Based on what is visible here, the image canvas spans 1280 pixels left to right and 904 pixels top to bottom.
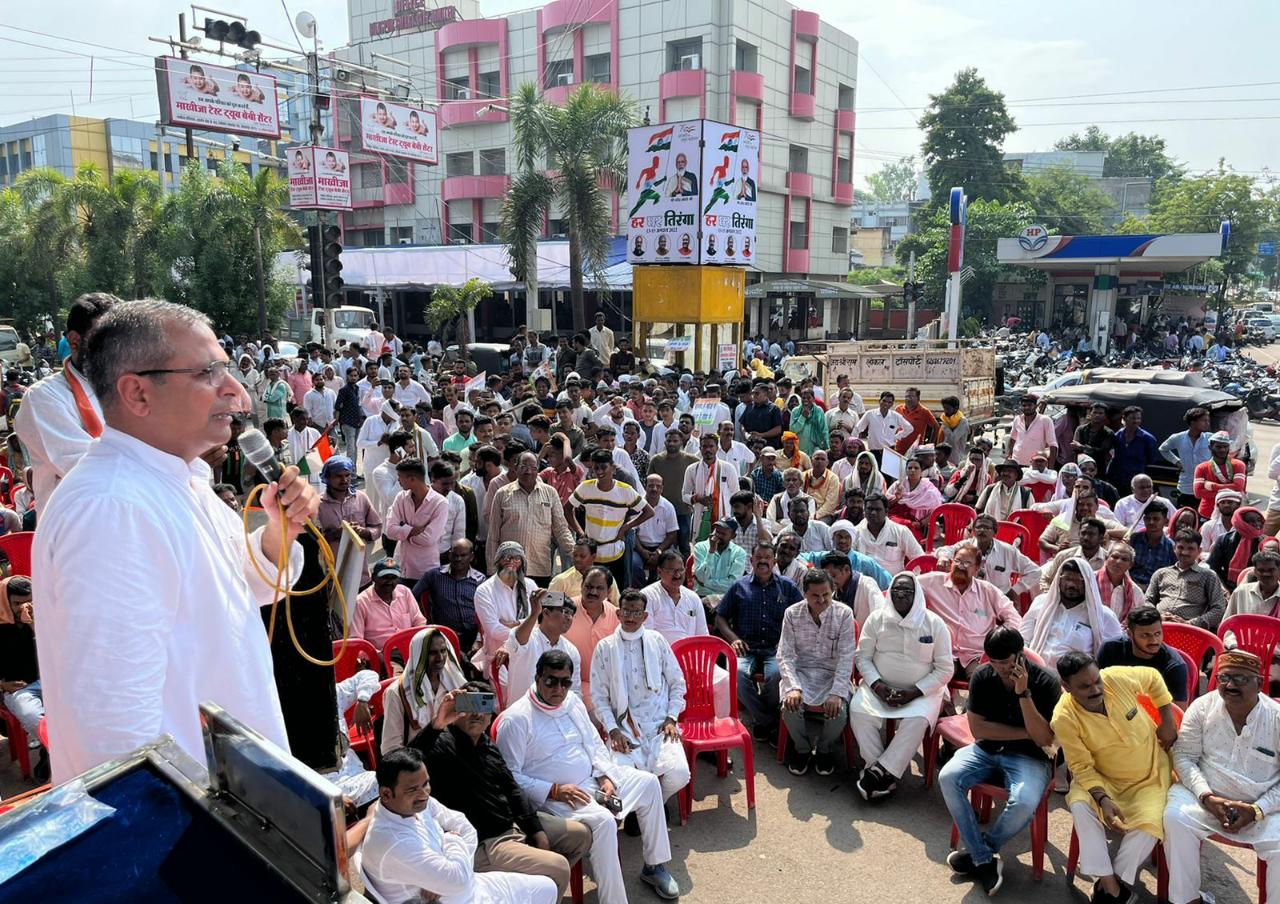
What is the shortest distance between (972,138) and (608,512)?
50.6 metres

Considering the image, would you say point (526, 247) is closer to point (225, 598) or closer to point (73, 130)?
point (225, 598)

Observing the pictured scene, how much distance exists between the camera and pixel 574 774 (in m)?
4.36

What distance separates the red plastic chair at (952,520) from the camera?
812 centimetres

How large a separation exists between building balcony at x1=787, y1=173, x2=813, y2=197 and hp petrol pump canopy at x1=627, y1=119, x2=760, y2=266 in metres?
19.7

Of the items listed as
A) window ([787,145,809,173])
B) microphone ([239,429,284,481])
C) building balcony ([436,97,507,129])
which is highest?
building balcony ([436,97,507,129])

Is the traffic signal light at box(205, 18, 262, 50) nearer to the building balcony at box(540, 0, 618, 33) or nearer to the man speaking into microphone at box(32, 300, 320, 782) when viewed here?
the building balcony at box(540, 0, 618, 33)

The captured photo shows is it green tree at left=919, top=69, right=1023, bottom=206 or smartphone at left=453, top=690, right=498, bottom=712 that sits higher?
green tree at left=919, top=69, right=1023, bottom=206

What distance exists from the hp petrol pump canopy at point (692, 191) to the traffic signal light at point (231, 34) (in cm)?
1192

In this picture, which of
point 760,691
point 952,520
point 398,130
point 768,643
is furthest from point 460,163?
point 760,691

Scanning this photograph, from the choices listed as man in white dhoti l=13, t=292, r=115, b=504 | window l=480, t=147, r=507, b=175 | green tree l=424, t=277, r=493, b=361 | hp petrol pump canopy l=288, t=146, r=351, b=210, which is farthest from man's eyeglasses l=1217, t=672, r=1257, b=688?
window l=480, t=147, r=507, b=175

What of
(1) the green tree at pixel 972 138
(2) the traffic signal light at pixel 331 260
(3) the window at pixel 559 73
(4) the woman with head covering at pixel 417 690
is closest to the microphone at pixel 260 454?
(4) the woman with head covering at pixel 417 690

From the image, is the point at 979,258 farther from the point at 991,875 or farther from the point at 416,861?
the point at 416,861

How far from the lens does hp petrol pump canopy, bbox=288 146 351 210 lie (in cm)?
1973

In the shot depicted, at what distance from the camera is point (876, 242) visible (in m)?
64.4
